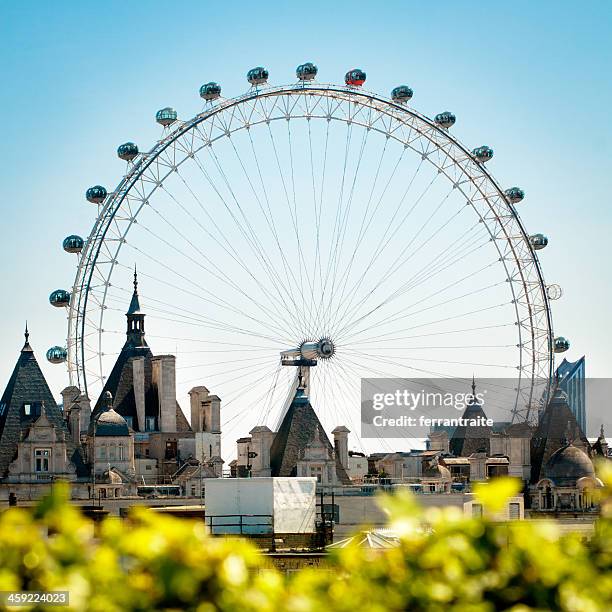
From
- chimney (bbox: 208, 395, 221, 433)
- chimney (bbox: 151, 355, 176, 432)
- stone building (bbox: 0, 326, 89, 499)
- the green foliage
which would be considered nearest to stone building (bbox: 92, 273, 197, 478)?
chimney (bbox: 151, 355, 176, 432)

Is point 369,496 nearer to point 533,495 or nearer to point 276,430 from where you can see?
point 276,430

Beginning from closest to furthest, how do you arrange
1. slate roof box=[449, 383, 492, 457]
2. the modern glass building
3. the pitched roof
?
slate roof box=[449, 383, 492, 457], the pitched roof, the modern glass building

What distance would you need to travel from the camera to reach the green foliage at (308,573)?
1437 centimetres

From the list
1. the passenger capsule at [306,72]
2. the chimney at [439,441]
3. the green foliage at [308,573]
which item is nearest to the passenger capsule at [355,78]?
the passenger capsule at [306,72]

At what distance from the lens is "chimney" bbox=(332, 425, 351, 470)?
132 m

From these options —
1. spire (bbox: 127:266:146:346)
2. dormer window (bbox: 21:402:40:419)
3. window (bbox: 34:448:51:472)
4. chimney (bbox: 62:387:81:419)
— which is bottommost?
window (bbox: 34:448:51:472)

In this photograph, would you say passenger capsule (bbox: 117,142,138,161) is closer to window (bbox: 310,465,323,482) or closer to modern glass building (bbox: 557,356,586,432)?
window (bbox: 310,465,323,482)

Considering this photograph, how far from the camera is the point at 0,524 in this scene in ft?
49.7

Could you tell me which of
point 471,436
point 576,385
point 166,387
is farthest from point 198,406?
point 576,385

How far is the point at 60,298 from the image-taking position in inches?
4938

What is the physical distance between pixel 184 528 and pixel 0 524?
1.88m

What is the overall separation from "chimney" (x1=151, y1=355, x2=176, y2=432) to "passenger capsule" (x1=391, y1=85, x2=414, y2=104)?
27.2 m

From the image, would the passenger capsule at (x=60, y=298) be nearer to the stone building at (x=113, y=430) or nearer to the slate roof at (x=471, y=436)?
the stone building at (x=113, y=430)

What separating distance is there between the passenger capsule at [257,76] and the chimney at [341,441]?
1104 inches
